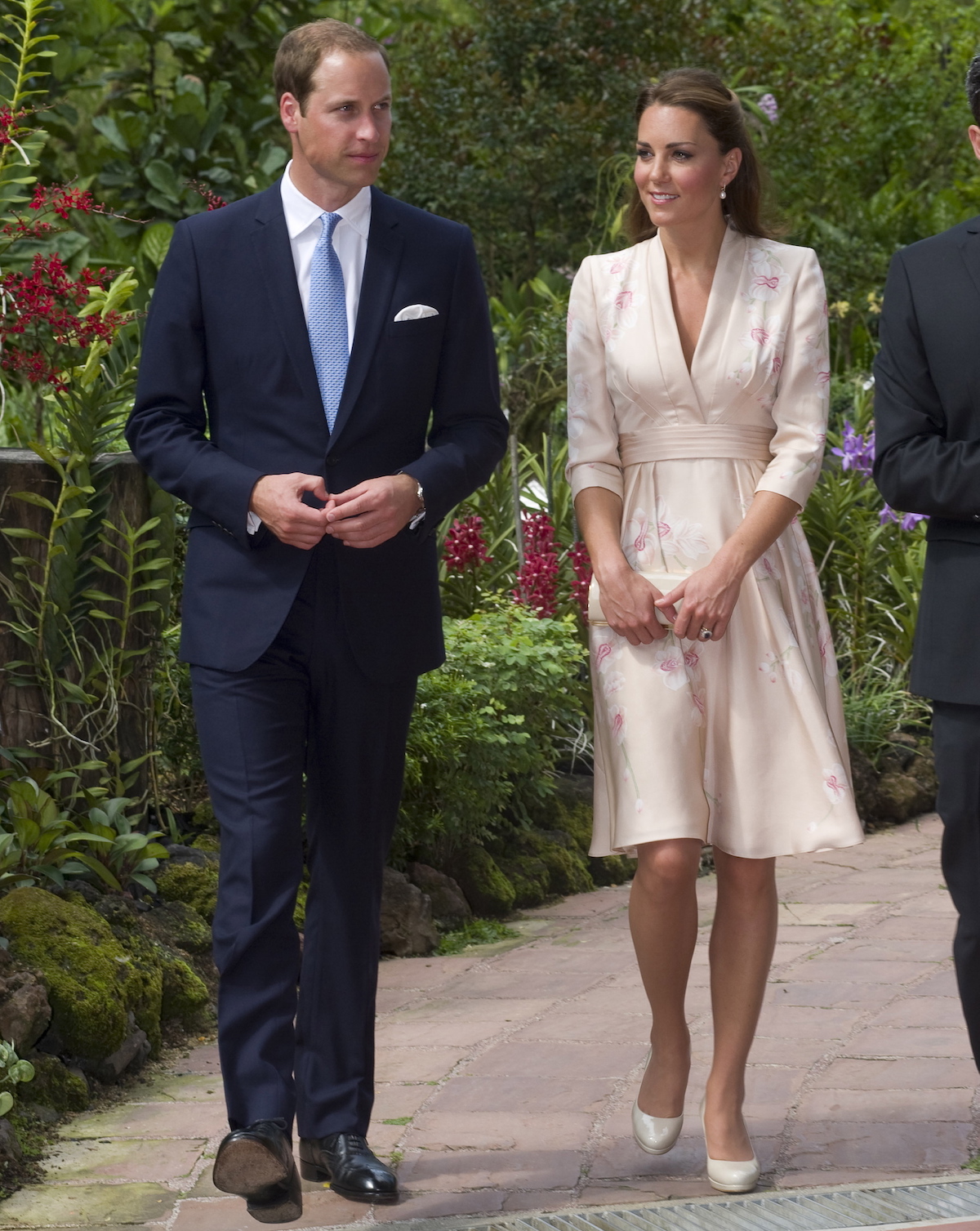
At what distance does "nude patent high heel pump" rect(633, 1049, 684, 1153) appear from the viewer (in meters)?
3.23

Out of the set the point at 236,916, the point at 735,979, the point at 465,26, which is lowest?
the point at 735,979

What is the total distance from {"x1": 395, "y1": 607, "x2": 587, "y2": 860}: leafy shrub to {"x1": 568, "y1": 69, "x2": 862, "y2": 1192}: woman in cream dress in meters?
2.15

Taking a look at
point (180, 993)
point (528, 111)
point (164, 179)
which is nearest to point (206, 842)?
point (180, 993)

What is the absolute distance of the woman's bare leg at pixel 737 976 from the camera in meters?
3.13

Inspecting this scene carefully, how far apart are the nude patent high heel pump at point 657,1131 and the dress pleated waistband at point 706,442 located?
1308 millimetres

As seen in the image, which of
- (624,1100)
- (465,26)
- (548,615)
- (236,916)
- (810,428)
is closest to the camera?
(236,916)

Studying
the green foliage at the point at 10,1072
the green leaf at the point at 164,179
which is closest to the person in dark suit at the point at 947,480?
the green foliage at the point at 10,1072

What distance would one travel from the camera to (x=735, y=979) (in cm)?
318

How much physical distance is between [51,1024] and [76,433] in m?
1.55

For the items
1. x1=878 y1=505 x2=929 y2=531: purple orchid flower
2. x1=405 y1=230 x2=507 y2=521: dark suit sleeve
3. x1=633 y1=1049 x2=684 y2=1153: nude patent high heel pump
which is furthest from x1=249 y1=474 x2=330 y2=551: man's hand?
x1=878 y1=505 x2=929 y2=531: purple orchid flower

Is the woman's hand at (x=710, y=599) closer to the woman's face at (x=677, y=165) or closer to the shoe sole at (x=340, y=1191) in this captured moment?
the woman's face at (x=677, y=165)

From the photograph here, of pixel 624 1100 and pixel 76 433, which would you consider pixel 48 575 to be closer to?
pixel 76 433

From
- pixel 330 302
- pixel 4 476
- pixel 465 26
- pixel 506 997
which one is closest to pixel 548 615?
pixel 506 997

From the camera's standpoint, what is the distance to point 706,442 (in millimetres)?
3193
